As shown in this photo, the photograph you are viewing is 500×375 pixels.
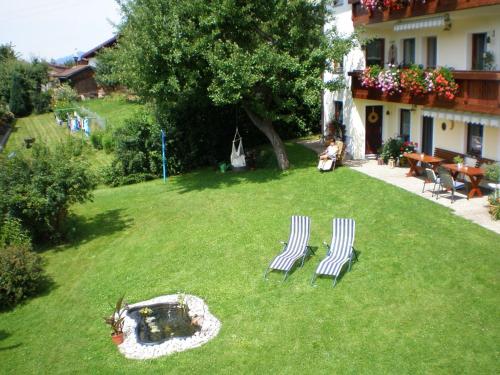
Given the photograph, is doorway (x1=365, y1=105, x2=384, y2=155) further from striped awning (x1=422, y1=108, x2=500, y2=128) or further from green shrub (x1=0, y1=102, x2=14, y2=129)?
green shrub (x1=0, y1=102, x2=14, y2=129)

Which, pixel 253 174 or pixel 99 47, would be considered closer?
pixel 253 174

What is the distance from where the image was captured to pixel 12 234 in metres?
16.0

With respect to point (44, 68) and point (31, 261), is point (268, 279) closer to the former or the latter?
point (31, 261)

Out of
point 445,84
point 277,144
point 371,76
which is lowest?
point 277,144

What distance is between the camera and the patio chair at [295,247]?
42.8 ft

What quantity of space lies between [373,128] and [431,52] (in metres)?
4.27

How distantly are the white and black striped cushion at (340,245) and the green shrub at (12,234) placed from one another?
8.57m

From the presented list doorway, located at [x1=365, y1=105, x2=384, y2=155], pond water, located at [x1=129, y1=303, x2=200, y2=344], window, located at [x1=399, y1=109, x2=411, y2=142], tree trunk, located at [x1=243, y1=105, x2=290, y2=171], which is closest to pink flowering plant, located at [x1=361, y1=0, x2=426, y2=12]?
window, located at [x1=399, y1=109, x2=411, y2=142]

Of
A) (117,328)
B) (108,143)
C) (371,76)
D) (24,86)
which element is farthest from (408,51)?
(24,86)

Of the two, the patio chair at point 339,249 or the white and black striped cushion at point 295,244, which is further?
the white and black striped cushion at point 295,244

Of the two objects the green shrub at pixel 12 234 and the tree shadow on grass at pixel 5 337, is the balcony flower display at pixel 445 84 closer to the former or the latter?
the green shrub at pixel 12 234

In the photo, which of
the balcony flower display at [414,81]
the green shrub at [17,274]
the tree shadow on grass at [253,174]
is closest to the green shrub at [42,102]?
the tree shadow on grass at [253,174]

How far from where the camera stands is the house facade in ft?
53.6

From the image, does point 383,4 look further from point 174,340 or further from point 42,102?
point 42,102
